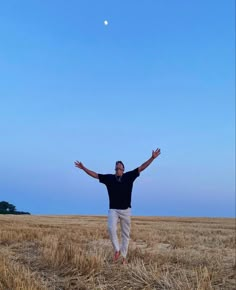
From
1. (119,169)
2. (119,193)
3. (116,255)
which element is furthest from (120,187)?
(116,255)

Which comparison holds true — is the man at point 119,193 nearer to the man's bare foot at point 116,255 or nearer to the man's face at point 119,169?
the man's face at point 119,169

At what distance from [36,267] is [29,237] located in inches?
251

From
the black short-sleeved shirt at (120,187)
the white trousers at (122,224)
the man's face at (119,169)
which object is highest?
the man's face at (119,169)

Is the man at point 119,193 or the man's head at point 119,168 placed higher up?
the man's head at point 119,168

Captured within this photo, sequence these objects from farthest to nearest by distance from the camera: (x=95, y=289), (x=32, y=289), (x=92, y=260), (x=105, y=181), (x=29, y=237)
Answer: (x=29, y=237), (x=105, y=181), (x=92, y=260), (x=95, y=289), (x=32, y=289)

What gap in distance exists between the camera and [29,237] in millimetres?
14602

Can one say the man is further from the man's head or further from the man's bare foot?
the man's bare foot

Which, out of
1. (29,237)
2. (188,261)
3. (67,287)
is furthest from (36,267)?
(29,237)

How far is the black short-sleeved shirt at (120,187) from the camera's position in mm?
9766

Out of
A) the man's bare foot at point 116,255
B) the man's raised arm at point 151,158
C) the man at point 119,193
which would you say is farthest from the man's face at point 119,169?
the man's bare foot at point 116,255

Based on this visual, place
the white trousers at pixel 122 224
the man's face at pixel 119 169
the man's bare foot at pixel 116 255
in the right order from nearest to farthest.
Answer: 1. the man's bare foot at pixel 116 255
2. the white trousers at pixel 122 224
3. the man's face at pixel 119 169

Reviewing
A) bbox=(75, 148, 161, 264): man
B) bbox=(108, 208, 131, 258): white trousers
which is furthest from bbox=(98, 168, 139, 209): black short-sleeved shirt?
bbox=(108, 208, 131, 258): white trousers

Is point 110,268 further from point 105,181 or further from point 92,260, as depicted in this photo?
point 105,181

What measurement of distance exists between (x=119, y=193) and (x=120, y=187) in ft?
0.42
